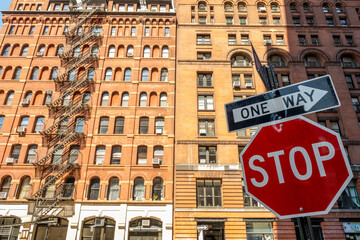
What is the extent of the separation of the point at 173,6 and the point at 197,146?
73.6 ft

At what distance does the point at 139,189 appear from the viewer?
2455 centimetres

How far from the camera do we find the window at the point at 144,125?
88.5 feet

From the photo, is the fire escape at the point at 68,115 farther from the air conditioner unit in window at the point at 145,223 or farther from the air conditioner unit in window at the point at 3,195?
the air conditioner unit in window at the point at 145,223

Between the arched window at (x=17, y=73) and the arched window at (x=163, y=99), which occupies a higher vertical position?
the arched window at (x=17, y=73)

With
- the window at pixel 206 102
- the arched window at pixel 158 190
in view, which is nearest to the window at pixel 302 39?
the window at pixel 206 102

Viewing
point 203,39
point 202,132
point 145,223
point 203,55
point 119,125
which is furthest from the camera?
point 203,39

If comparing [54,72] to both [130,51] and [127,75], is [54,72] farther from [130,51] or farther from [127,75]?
[130,51]

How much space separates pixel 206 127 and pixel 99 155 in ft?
38.7

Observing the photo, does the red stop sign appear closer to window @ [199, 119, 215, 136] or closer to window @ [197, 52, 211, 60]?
window @ [199, 119, 215, 136]

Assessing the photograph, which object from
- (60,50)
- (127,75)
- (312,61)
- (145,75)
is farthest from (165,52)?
(312,61)

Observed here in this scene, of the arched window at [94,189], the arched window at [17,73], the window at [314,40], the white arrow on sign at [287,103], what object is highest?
the window at [314,40]

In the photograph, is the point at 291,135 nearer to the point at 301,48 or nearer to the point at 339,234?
the point at 339,234

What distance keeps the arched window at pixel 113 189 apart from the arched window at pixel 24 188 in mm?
8144

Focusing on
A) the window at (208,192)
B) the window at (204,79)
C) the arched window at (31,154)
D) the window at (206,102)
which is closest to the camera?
the window at (208,192)
